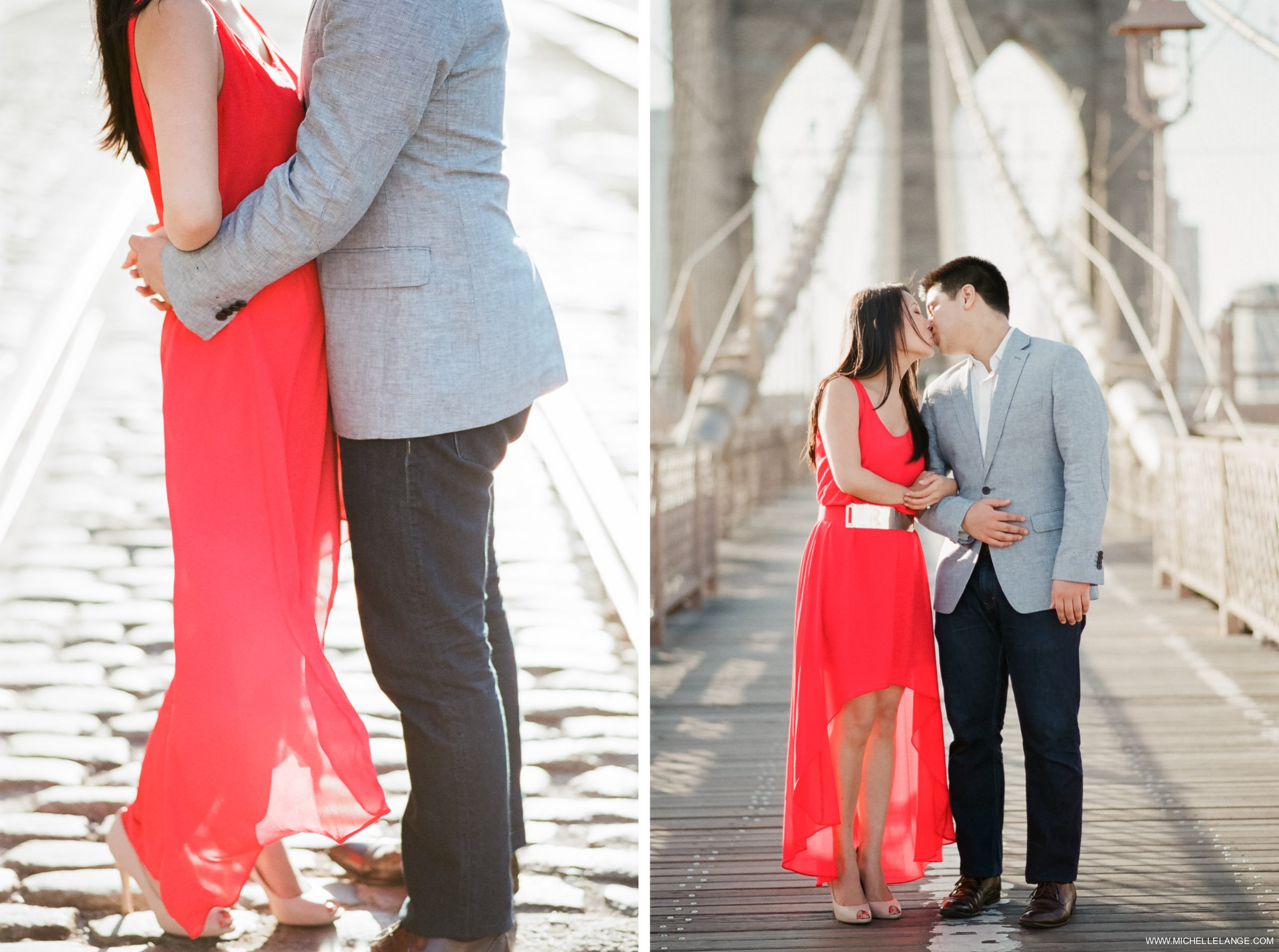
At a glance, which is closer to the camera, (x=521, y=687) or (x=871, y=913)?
(x=871, y=913)

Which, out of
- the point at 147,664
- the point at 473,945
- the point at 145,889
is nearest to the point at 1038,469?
the point at 473,945

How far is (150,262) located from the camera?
2045 mm

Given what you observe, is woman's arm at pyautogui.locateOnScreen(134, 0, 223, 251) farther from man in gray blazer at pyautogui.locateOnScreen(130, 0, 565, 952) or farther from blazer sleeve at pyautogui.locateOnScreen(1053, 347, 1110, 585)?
blazer sleeve at pyautogui.locateOnScreen(1053, 347, 1110, 585)

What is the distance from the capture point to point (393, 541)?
2053mm

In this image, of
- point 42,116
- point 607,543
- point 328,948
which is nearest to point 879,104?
point 42,116

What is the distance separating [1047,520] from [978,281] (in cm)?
51

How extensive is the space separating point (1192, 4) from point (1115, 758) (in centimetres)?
636

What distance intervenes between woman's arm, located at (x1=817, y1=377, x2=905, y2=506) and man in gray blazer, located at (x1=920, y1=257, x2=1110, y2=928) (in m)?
0.13

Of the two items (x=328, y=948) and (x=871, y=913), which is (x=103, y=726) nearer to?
(x=328, y=948)

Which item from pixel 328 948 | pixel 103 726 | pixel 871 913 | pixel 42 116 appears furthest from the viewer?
pixel 42 116

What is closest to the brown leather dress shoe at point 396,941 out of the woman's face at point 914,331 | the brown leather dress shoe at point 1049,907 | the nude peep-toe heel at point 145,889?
the nude peep-toe heel at point 145,889

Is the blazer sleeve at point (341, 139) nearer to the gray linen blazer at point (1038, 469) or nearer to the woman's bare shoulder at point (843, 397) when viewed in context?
the woman's bare shoulder at point (843, 397)

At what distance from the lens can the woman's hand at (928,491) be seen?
106 inches

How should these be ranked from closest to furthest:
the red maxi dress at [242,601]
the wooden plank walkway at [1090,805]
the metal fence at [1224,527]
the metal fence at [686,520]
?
1. the red maxi dress at [242,601]
2. the wooden plank walkway at [1090,805]
3. the metal fence at [1224,527]
4. the metal fence at [686,520]
